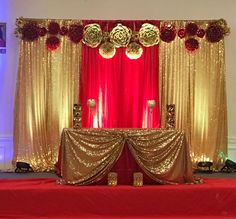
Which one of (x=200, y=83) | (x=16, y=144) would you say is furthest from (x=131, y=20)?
(x=16, y=144)

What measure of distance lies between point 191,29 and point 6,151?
378 centimetres

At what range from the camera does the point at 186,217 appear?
500 centimetres

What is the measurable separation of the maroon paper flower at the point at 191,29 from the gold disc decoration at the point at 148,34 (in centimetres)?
51

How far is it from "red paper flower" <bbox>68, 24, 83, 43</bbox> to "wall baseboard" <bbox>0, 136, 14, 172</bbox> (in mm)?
2014

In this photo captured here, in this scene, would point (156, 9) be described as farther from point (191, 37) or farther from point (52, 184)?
point (52, 184)

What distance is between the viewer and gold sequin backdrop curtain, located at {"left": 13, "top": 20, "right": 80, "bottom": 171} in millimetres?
7398

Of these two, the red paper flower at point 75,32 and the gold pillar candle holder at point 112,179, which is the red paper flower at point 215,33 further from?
the gold pillar candle holder at point 112,179

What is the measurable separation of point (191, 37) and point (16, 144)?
350 cm

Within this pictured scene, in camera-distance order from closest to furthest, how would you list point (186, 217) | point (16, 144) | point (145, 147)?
point (186, 217)
point (145, 147)
point (16, 144)

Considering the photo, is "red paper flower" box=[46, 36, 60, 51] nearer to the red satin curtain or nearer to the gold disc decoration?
the red satin curtain

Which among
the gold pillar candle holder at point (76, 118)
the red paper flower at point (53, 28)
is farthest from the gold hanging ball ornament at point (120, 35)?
the gold pillar candle holder at point (76, 118)

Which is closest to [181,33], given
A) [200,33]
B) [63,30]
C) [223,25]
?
[200,33]

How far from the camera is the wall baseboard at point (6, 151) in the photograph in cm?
745

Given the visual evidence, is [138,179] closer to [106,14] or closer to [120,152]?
[120,152]
